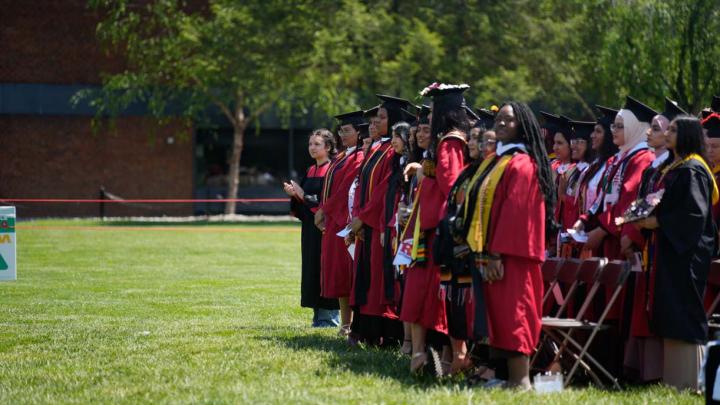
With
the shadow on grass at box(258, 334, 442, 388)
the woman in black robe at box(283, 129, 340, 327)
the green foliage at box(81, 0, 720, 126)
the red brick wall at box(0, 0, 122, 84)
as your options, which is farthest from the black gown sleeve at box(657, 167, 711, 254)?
the red brick wall at box(0, 0, 122, 84)

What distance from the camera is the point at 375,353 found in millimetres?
10094

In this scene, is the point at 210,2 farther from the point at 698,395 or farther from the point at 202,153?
the point at 698,395

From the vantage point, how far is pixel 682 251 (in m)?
8.09

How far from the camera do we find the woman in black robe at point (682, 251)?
26.6 ft

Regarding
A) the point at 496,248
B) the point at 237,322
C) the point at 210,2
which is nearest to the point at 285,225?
the point at 210,2

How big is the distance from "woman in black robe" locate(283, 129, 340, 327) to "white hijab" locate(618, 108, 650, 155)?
3.89 metres

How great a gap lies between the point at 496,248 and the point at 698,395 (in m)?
1.82

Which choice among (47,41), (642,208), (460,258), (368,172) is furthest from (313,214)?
(47,41)

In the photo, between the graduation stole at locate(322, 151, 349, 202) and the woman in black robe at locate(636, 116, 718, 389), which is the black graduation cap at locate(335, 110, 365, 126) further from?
the woman in black robe at locate(636, 116, 718, 389)

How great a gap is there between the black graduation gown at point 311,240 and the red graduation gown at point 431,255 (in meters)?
3.63

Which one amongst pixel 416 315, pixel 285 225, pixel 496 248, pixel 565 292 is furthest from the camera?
pixel 285 225

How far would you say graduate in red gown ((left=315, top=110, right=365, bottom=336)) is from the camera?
445 inches

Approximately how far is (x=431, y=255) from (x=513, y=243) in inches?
40.1

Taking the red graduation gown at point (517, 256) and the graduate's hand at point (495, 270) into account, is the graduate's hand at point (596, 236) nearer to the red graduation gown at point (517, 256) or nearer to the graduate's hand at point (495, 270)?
the red graduation gown at point (517, 256)
